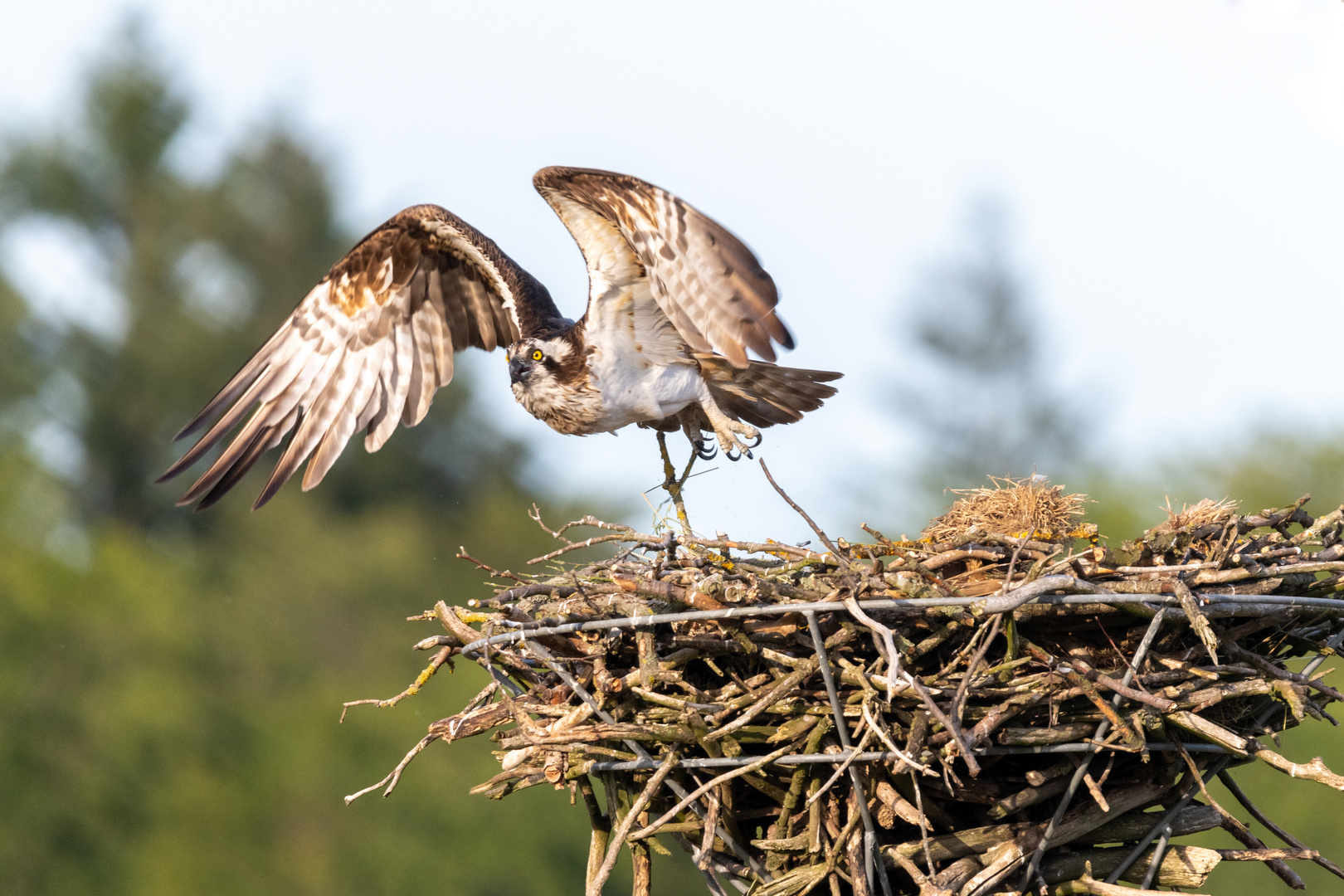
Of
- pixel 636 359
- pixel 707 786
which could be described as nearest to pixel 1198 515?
pixel 707 786

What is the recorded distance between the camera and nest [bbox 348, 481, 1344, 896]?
3387mm

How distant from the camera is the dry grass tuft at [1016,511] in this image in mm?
4180

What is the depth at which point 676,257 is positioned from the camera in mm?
4703

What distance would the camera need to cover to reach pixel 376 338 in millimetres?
6332

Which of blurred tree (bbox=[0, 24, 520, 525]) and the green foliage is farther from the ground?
blurred tree (bbox=[0, 24, 520, 525])

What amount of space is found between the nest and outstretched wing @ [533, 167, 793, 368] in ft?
2.75

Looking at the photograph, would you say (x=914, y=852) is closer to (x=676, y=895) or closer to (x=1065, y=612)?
(x=1065, y=612)

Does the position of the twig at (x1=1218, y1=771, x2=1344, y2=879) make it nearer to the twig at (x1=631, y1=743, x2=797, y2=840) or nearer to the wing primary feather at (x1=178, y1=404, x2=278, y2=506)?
the twig at (x1=631, y1=743, x2=797, y2=840)

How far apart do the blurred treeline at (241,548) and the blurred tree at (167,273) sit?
0.07 metres

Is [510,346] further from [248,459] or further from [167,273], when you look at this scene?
[167,273]

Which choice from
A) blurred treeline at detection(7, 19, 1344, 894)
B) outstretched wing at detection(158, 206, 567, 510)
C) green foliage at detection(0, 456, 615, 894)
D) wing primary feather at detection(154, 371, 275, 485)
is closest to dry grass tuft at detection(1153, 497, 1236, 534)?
outstretched wing at detection(158, 206, 567, 510)

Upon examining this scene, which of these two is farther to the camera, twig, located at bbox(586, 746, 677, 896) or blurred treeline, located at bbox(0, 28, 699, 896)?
blurred treeline, located at bbox(0, 28, 699, 896)

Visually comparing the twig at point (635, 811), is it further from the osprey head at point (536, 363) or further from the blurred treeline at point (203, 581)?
the blurred treeline at point (203, 581)

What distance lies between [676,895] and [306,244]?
21.4 meters
